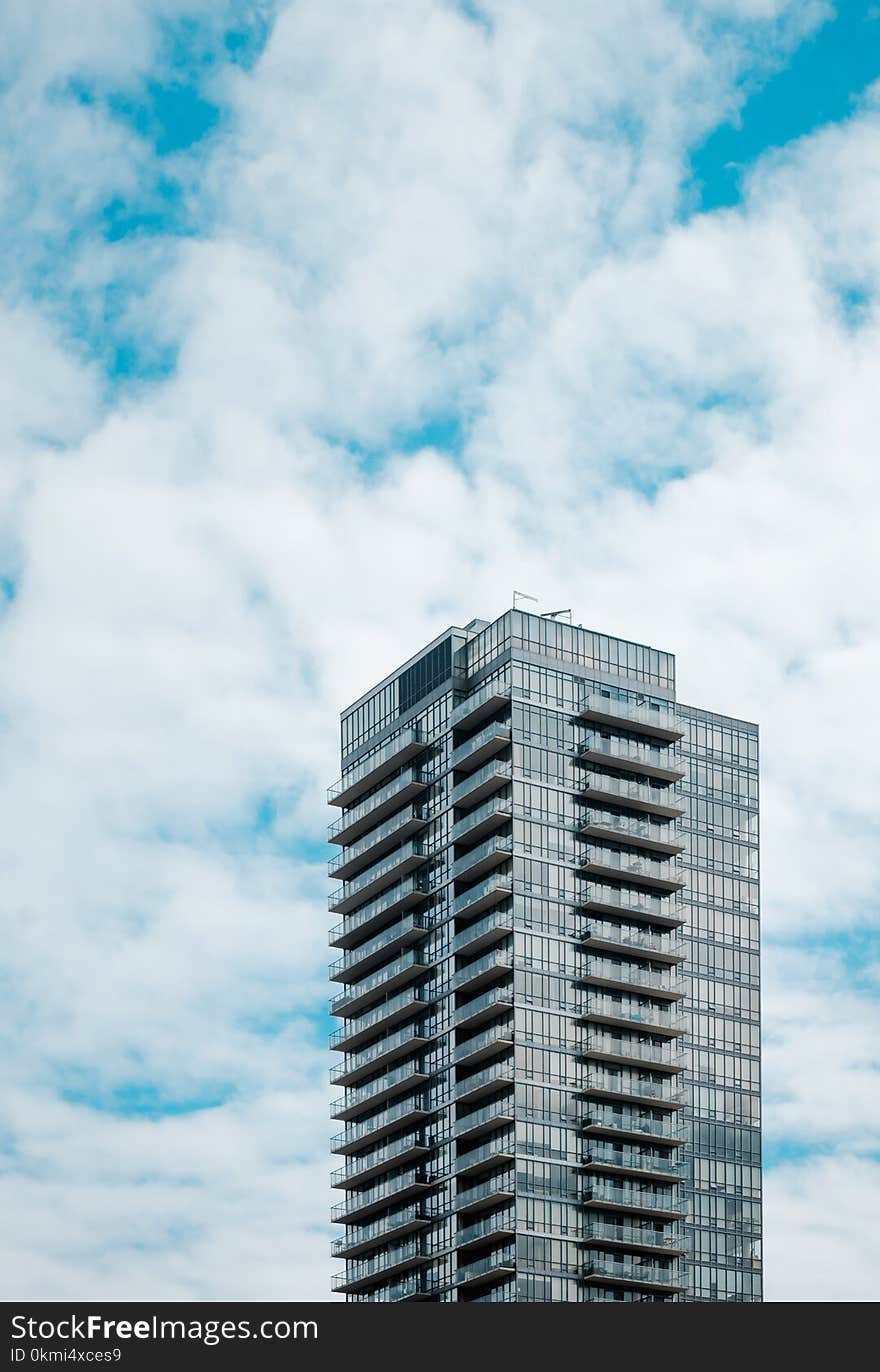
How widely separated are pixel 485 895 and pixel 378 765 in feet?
67.5

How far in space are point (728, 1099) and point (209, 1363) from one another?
115 meters

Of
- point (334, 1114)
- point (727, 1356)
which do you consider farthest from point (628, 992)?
point (727, 1356)

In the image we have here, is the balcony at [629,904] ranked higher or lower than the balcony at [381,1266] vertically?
higher

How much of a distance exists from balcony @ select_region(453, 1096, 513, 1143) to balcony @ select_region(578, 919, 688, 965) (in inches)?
577

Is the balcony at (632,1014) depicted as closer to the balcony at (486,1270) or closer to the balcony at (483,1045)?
the balcony at (483,1045)

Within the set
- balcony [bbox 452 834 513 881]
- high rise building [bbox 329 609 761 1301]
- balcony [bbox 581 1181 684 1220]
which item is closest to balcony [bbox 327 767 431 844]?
high rise building [bbox 329 609 761 1301]

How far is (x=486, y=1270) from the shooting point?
160750 millimetres

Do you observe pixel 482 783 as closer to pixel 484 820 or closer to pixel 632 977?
pixel 484 820

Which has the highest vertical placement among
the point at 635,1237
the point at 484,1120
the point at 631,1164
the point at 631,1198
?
the point at 484,1120

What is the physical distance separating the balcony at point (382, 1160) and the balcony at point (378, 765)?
100ft

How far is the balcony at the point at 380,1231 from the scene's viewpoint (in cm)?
16900

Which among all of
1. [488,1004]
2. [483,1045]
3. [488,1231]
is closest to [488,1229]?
[488,1231]

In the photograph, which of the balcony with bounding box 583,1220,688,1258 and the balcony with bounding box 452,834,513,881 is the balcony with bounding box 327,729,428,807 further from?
the balcony with bounding box 583,1220,688,1258

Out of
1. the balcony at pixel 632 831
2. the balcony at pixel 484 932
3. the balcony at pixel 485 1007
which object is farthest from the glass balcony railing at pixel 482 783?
the balcony at pixel 485 1007
